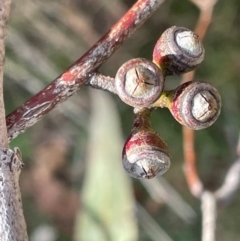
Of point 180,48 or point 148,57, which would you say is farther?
point 148,57

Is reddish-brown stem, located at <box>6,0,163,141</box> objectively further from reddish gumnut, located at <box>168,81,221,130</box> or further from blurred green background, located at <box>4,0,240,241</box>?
blurred green background, located at <box>4,0,240,241</box>

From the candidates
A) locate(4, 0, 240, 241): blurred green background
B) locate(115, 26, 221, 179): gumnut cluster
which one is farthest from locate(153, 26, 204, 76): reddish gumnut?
locate(4, 0, 240, 241): blurred green background

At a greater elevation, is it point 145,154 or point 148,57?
point 148,57

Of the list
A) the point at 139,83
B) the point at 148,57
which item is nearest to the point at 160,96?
the point at 139,83

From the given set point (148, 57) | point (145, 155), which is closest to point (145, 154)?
point (145, 155)

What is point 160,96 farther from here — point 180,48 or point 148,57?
point 148,57

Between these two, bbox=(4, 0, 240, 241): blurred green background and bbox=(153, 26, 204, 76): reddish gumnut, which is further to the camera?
bbox=(4, 0, 240, 241): blurred green background

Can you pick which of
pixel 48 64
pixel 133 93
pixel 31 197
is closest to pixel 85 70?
pixel 133 93
